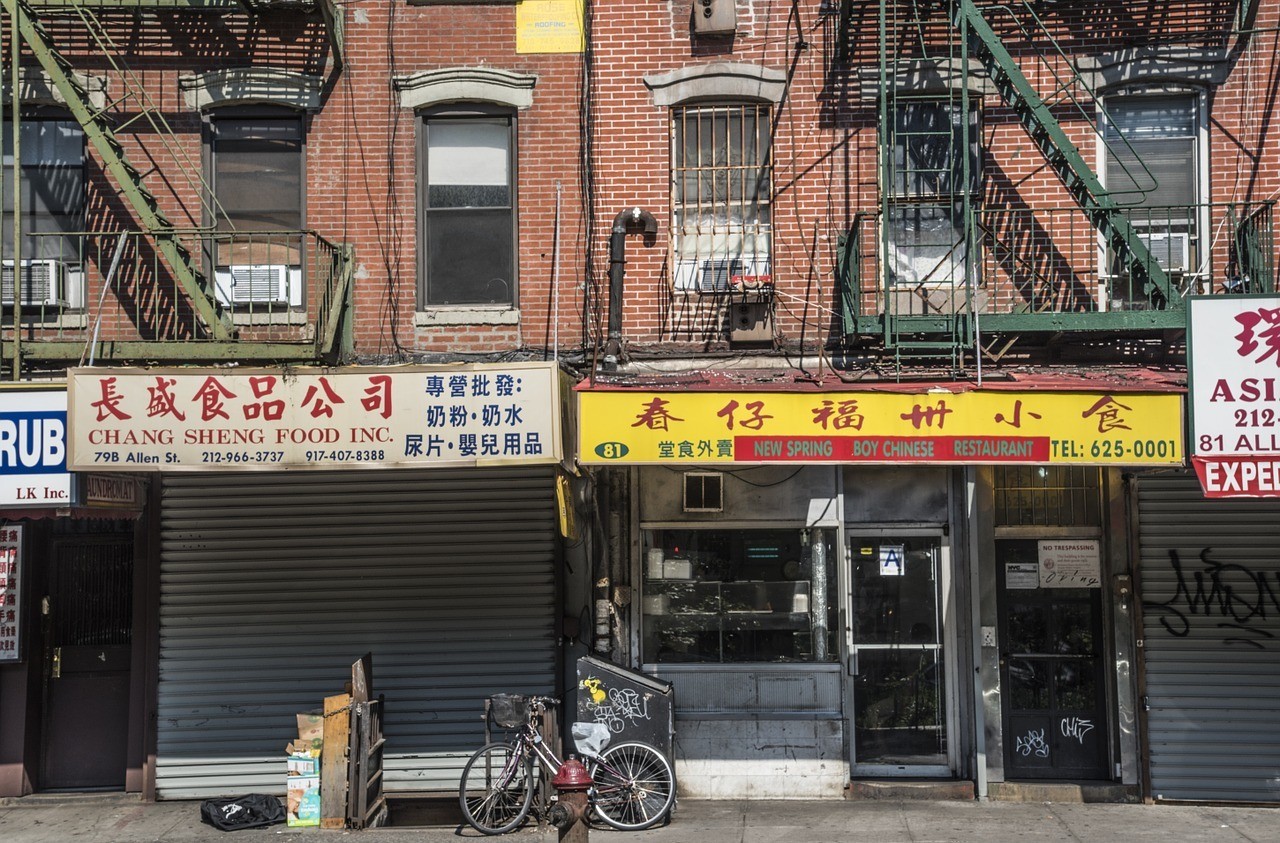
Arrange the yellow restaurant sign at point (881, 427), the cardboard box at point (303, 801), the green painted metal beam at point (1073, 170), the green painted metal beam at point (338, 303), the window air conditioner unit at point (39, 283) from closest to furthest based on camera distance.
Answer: the yellow restaurant sign at point (881, 427) → the cardboard box at point (303, 801) → the green painted metal beam at point (1073, 170) → the green painted metal beam at point (338, 303) → the window air conditioner unit at point (39, 283)

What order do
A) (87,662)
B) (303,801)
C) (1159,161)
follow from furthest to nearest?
1. (87,662)
2. (1159,161)
3. (303,801)

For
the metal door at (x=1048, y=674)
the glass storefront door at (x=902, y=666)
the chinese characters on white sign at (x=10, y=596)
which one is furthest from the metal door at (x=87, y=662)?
the metal door at (x=1048, y=674)

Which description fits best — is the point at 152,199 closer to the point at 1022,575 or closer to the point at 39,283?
the point at 39,283

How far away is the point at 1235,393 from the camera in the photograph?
1012 cm

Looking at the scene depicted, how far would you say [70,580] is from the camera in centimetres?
1264

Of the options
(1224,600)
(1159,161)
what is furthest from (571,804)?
(1159,161)

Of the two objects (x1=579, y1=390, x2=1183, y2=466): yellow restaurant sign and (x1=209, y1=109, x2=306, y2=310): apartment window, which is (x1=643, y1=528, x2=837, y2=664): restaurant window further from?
(x1=209, y1=109, x2=306, y2=310): apartment window

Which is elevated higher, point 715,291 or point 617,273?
point 617,273

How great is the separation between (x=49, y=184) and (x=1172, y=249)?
11042 mm

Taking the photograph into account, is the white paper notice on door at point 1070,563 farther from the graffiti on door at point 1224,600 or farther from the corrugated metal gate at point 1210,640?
the graffiti on door at point 1224,600

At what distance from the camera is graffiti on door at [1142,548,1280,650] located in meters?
11.6

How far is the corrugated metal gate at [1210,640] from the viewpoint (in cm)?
1151

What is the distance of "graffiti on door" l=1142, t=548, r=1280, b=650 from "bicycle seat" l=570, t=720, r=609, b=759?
203 inches

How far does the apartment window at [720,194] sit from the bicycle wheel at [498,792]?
15.6 ft
